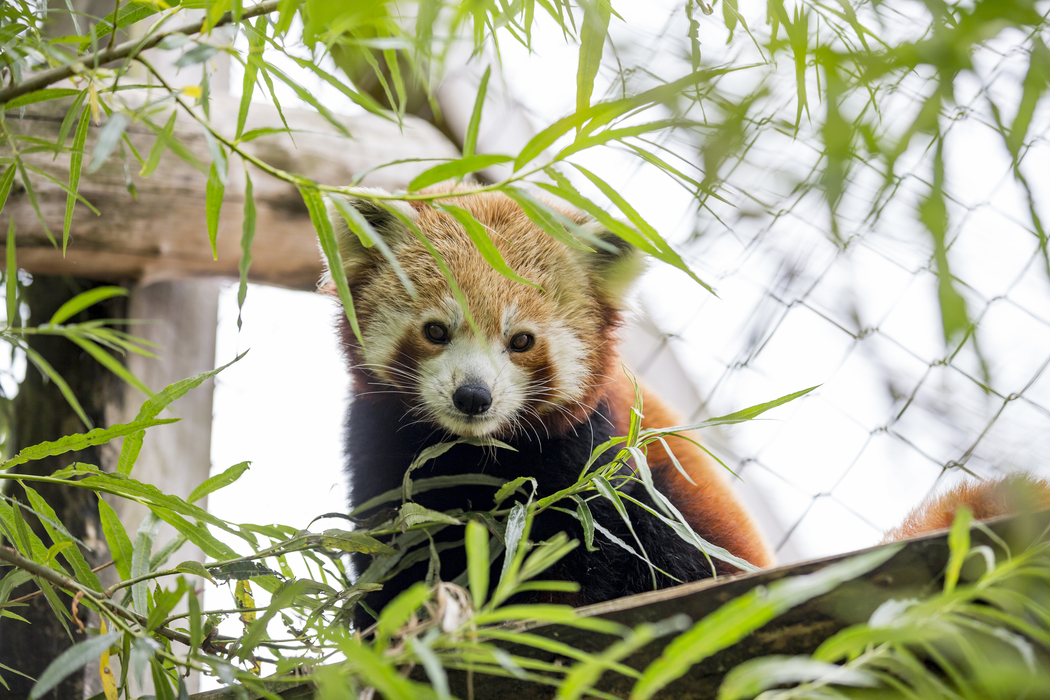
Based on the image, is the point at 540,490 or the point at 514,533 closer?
the point at 514,533

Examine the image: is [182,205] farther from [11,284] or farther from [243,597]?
[243,597]

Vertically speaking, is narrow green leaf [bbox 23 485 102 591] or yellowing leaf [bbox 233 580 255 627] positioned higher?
narrow green leaf [bbox 23 485 102 591]

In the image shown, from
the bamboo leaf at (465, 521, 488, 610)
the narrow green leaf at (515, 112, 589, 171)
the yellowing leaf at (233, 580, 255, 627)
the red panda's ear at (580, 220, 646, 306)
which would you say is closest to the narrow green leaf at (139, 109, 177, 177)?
the narrow green leaf at (515, 112, 589, 171)

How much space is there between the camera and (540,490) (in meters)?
1.36

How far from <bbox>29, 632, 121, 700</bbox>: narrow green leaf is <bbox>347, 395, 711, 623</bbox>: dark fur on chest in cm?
70

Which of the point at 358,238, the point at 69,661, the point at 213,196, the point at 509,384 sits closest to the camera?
the point at 69,661

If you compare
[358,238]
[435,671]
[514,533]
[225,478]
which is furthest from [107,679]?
[358,238]

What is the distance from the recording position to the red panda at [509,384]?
136 cm

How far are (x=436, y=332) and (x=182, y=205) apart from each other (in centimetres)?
83

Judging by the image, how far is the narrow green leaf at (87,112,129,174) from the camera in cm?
58

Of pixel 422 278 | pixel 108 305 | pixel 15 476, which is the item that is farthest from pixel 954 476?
pixel 108 305

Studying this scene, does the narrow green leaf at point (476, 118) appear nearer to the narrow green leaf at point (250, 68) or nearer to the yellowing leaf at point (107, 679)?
the narrow green leaf at point (250, 68)

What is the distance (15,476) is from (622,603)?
2.26 feet

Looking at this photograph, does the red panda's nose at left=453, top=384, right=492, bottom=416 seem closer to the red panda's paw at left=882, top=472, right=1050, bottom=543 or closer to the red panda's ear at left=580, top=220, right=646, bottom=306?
the red panda's ear at left=580, top=220, right=646, bottom=306
